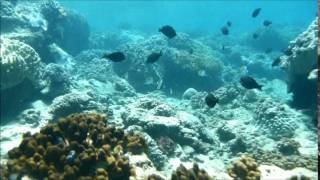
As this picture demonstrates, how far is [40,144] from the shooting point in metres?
6.21

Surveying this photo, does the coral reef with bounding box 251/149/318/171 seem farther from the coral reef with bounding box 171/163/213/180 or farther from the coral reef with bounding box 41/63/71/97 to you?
the coral reef with bounding box 41/63/71/97

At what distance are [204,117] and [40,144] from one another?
761 centimetres

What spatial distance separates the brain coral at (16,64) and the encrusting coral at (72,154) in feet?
16.9

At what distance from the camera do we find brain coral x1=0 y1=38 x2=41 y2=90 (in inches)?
431

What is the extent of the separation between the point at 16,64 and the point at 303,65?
9335 mm

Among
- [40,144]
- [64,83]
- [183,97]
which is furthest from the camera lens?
[183,97]

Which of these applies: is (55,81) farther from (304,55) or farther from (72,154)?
(304,55)

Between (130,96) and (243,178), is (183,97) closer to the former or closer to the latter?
(130,96)

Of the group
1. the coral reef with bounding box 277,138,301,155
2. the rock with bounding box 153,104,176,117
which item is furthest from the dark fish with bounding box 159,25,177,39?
the coral reef with bounding box 277,138,301,155

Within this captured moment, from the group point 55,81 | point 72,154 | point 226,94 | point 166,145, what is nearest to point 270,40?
point 226,94

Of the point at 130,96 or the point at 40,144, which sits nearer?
the point at 40,144

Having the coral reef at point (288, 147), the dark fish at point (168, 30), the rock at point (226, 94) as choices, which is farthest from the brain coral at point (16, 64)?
the coral reef at point (288, 147)

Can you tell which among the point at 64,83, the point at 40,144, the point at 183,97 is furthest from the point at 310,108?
the point at 40,144

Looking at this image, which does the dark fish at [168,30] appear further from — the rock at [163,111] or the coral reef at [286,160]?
the coral reef at [286,160]
